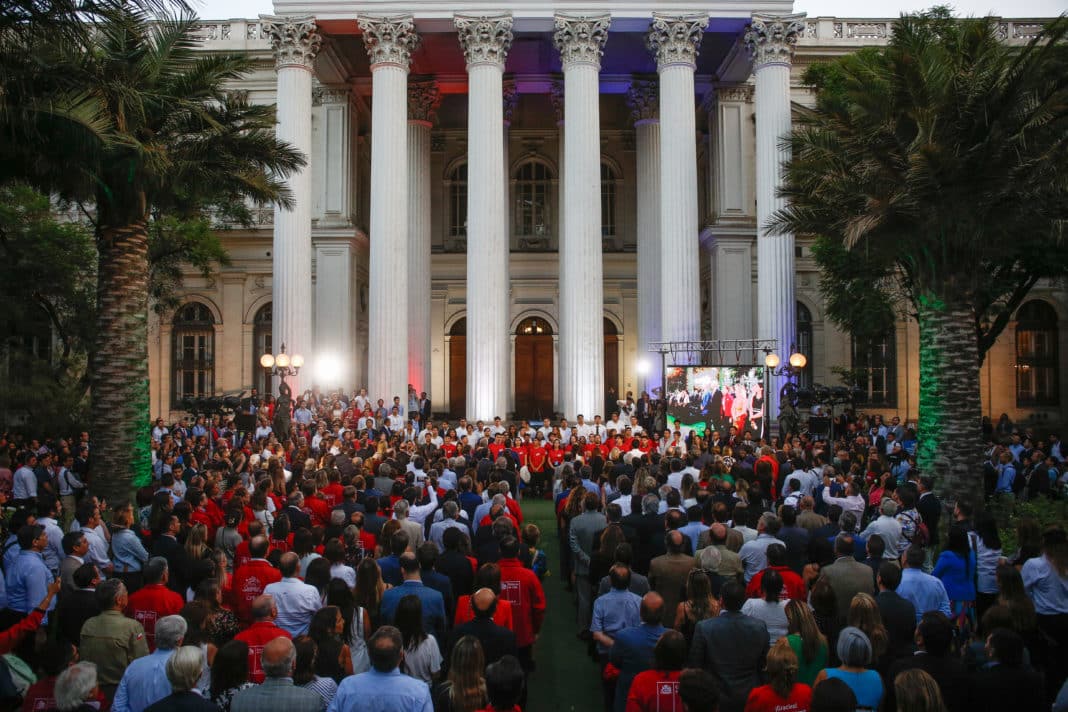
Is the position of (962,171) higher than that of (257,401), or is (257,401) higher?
(962,171)

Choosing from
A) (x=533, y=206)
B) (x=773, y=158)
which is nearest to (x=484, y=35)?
(x=773, y=158)

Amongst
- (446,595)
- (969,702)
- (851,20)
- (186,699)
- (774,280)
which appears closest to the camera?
(186,699)

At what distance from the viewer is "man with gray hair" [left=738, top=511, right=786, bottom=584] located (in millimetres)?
8344

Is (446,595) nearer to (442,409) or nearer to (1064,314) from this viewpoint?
(442,409)

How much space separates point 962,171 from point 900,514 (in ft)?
24.5

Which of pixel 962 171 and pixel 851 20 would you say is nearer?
pixel 962 171

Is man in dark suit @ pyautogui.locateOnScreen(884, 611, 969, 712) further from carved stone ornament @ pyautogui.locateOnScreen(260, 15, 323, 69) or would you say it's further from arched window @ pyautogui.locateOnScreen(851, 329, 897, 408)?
arched window @ pyautogui.locateOnScreen(851, 329, 897, 408)

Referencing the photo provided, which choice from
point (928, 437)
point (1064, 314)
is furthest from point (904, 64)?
point (1064, 314)

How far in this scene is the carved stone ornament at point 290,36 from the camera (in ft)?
92.0

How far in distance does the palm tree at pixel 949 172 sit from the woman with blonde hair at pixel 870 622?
1086 cm

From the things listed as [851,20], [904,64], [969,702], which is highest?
[851,20]

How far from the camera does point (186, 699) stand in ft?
16.1

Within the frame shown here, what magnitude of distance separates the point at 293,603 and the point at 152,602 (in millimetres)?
1143

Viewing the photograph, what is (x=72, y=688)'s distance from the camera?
479 centimetres
